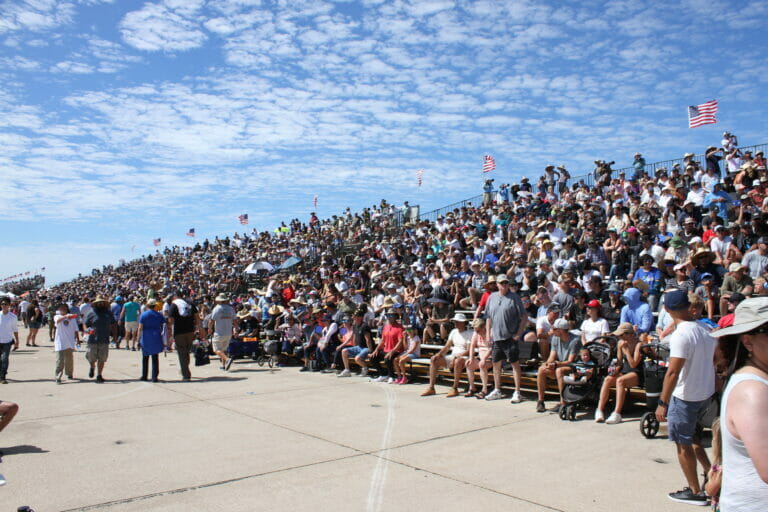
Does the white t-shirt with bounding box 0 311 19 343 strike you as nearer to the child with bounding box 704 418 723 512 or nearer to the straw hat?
the child with bounding box 704 418 723 512

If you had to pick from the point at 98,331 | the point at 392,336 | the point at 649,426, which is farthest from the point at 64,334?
the point at 649,426

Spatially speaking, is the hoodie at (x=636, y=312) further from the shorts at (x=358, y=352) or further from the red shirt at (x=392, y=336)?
the shorts at (x=358, y=352)

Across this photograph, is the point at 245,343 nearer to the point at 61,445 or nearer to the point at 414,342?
the point at 414,342

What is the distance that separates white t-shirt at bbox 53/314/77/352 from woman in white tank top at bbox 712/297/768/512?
38.1ft

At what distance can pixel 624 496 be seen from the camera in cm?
477

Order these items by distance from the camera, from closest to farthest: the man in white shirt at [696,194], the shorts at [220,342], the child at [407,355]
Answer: the child at [407,355], the man in white shirt at [696,194], the shorts at [220,342]

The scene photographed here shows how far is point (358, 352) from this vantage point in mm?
12172

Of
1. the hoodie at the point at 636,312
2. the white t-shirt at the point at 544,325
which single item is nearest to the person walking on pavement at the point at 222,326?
the white t-shirt at the point at 544,325

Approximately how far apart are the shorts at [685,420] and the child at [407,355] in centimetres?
665

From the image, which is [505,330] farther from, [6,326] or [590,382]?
[6,326]

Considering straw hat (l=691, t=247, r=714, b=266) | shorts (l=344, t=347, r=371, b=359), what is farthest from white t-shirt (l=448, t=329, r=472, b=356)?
straw hat (l=691, t=247, r=714, b=266)

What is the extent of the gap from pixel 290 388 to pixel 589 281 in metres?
5.89

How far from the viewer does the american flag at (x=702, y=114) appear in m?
17.1

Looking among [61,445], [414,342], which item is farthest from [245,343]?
[61,445]
